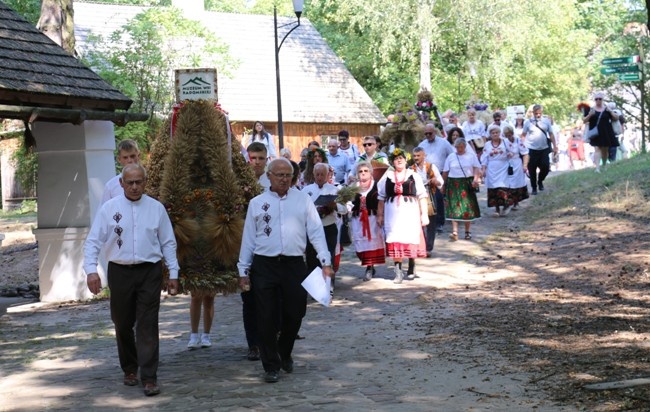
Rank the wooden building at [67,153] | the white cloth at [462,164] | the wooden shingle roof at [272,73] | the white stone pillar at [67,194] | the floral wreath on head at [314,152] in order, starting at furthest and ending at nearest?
1. the wooden shingle roof at [272,73]
2. the white cloth at [462,164]
3. the white stone pillar at [67,194]
4. the wooden building at [67,153]
5. the floral wreath on head at [314,152]

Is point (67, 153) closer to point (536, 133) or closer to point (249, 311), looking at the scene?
point (249, 311)

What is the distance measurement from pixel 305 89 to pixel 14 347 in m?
38.3

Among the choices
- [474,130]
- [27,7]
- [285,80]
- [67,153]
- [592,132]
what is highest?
[27,7]

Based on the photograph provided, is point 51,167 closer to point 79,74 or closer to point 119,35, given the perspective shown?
point 79,74

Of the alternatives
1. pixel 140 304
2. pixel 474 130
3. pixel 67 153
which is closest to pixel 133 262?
pixel 140 304

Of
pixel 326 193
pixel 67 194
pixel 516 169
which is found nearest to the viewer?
pixel 326 193

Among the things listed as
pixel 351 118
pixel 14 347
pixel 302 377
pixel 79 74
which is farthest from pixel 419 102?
pixel 351 118

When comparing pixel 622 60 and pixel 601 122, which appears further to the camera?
pixel 601 122

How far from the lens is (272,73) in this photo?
49.7 m

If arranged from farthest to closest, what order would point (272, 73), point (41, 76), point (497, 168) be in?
1. point (272, 73)
2. point (497, 168)
3. point (41, 76)

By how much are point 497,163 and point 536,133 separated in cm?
385

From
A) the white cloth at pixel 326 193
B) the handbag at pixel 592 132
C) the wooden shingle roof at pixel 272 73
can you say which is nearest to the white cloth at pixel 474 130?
the handbag at pixel 592 132

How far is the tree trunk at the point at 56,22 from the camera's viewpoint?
19.6 metres

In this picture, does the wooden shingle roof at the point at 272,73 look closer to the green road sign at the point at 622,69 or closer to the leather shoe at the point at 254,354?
the green road sign at the point at 622,69
